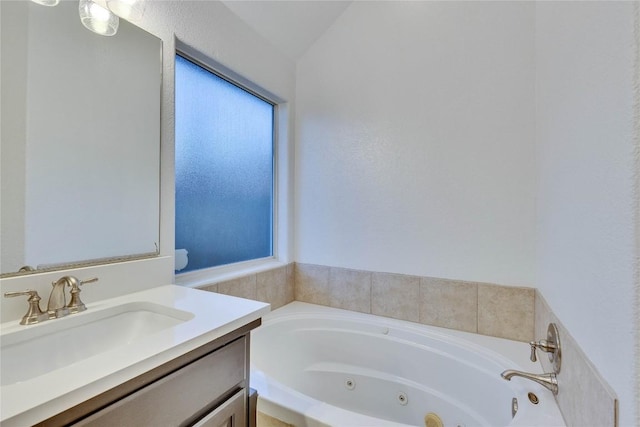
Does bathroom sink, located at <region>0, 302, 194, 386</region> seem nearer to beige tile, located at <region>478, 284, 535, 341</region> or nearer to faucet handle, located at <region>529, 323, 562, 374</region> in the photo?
faucet handle, located at <region>529, 323, 562, 374</region>

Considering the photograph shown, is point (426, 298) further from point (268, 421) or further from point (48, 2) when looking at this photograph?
point (48, 2)

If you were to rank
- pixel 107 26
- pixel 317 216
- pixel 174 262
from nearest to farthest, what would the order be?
pixel 107 26
pixel 174 262
pixel 317 216

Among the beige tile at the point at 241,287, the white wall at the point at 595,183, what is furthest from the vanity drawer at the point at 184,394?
the white wall at the point at 595,183

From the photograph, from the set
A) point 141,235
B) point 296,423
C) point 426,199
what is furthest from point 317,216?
point 296,423

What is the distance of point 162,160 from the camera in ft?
4.27

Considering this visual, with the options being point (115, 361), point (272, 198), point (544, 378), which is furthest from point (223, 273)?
point (544, 378)

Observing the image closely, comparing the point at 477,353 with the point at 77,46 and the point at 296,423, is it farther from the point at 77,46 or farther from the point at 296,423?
the point at 77,46

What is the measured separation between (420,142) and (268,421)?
1636 mm

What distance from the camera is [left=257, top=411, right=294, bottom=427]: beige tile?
3.28 feet

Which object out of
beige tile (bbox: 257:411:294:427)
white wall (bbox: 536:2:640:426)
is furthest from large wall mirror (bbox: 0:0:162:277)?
white wall (bbox: 536:2:640:426)

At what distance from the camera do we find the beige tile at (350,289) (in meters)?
1.92

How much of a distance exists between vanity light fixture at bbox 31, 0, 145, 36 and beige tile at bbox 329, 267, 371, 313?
5.73ft

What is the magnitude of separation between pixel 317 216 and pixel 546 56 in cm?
153

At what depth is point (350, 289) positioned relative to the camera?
1.97 metres
